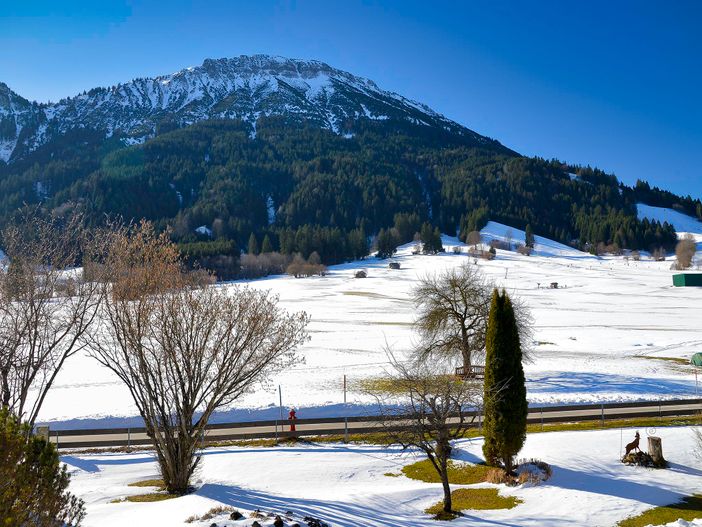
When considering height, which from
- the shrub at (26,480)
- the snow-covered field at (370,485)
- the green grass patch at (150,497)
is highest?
the shrub at (26,480)

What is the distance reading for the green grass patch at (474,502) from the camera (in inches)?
579

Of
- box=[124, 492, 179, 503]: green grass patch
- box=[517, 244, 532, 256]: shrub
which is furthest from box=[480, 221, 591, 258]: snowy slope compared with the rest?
box=[124, 492, 179, 503]: green grass patch

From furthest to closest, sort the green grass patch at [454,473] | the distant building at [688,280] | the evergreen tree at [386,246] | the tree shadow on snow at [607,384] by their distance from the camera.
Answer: the evergreen tree at [386,246], the distant building at [688,280], the tree shadow on snow at [607,384], the green grass patch at [454,473]

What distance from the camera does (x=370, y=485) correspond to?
17406 mm

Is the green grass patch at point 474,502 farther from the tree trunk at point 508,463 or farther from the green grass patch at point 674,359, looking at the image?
the green grass patch at point 674,359

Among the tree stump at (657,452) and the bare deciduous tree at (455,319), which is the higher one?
the bare deciduous tree at (455,319)

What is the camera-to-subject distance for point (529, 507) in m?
14.9

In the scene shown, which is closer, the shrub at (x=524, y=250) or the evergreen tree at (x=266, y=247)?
the shrub at (x=524, y=250)

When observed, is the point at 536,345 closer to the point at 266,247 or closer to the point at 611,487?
the point at 611,487

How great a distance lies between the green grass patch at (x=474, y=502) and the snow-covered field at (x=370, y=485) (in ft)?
1.30

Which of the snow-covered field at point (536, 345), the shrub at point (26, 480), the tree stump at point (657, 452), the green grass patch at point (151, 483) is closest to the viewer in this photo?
the shrub at point (26, 480)

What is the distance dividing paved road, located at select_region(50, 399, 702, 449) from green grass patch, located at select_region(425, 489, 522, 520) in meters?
6.63

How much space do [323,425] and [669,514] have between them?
52.1 ft

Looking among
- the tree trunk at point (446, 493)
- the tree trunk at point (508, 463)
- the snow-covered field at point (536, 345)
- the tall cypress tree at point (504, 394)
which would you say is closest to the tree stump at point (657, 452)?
the tall cypress tree at point (504, 394)
